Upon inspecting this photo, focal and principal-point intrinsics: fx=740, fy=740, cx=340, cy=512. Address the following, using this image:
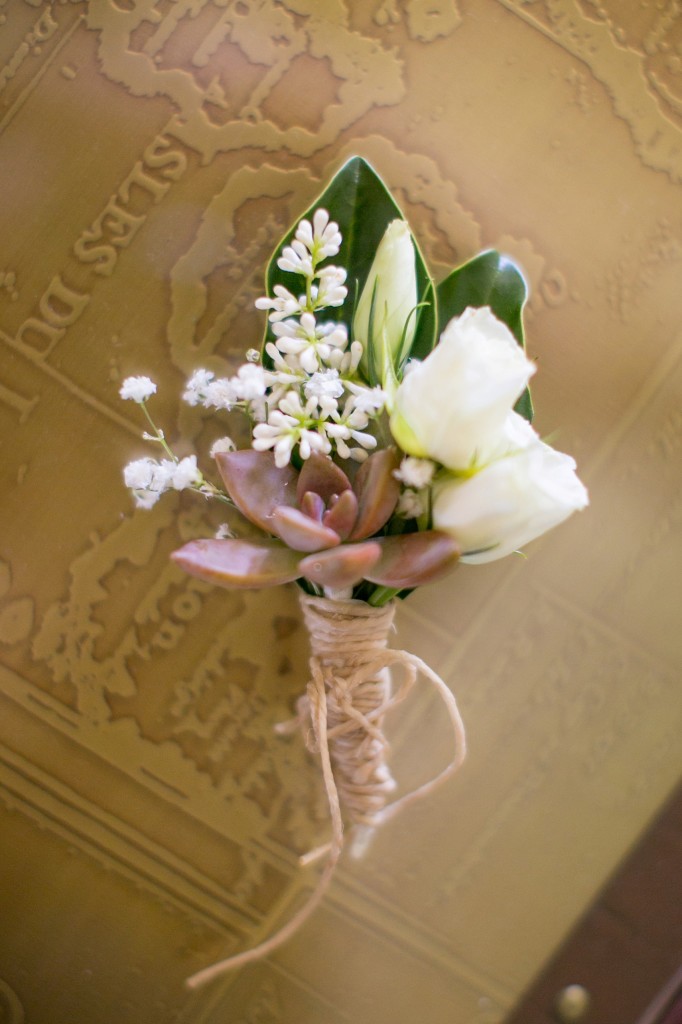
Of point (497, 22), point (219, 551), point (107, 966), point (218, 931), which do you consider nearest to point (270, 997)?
point (218, 931)

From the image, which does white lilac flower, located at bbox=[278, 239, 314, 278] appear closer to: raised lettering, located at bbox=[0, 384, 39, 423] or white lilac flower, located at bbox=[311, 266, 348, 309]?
white lilac flower, located at bbox=[311, 266, 348, 309]

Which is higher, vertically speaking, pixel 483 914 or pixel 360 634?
pixel 360 634

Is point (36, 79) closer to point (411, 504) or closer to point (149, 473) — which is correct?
point (149, 473)

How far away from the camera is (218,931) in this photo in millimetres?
991

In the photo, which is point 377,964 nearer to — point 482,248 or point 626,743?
point 626,743

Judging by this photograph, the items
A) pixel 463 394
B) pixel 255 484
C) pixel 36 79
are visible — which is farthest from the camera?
pixel 36 79

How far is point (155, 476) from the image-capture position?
72cm

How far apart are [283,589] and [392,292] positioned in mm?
428

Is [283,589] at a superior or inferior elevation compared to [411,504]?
inferior

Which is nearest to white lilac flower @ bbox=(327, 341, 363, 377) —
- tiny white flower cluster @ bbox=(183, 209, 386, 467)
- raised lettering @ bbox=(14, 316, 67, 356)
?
tiny white flower cluster @ bbox=(183, 209, 386, 467)

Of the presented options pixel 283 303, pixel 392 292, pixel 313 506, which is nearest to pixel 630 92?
pixel 392 292

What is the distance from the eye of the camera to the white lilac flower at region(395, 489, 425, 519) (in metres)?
0.70

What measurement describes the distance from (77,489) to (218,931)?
617 millimetres

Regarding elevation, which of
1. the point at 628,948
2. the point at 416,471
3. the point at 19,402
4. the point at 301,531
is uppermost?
the point at 416,471
